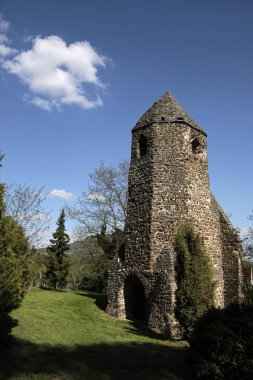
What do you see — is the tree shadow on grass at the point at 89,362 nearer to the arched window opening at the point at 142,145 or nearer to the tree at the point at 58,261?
the arched window opening at the point at 142,145

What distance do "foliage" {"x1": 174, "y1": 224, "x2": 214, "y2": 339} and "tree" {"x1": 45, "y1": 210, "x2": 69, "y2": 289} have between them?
740 inches

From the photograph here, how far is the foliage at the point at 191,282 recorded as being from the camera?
41.3 feet

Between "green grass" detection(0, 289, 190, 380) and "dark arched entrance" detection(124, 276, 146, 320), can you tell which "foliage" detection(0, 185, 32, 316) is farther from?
"dark arched entrance" detection(124, 276, 146, 320)

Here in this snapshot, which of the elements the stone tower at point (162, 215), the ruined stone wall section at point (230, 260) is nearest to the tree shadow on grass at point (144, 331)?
the stone tower at point (162, 215)

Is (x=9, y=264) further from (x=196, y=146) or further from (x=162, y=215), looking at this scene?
Result: (x=196, y=146)

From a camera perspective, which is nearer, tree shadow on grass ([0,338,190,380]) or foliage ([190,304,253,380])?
foliage ([190,304,253,380])

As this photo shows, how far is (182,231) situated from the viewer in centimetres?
Answer: 1376

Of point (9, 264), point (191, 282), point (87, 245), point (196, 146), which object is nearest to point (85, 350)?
point (9, 264)

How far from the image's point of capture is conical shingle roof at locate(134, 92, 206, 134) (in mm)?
17375

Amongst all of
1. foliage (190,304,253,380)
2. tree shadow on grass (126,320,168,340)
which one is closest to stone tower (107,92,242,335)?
tree shadow on grass (126,320,168,340)

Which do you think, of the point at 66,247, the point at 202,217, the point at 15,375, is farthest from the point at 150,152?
the point at 66,247

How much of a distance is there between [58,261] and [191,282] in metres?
20.0

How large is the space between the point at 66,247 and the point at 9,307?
2141cm

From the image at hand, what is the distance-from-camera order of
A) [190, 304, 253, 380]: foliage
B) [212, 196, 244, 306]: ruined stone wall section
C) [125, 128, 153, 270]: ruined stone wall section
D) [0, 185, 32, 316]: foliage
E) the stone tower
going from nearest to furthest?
[190, 304, 253, 380]: foliage
[0, 185, 32, 316]: foliage
the stone tower
[125, 128, 153, 270]: ruined stone wall section
[212, 196, 244, 306]: ruined stone wall section
